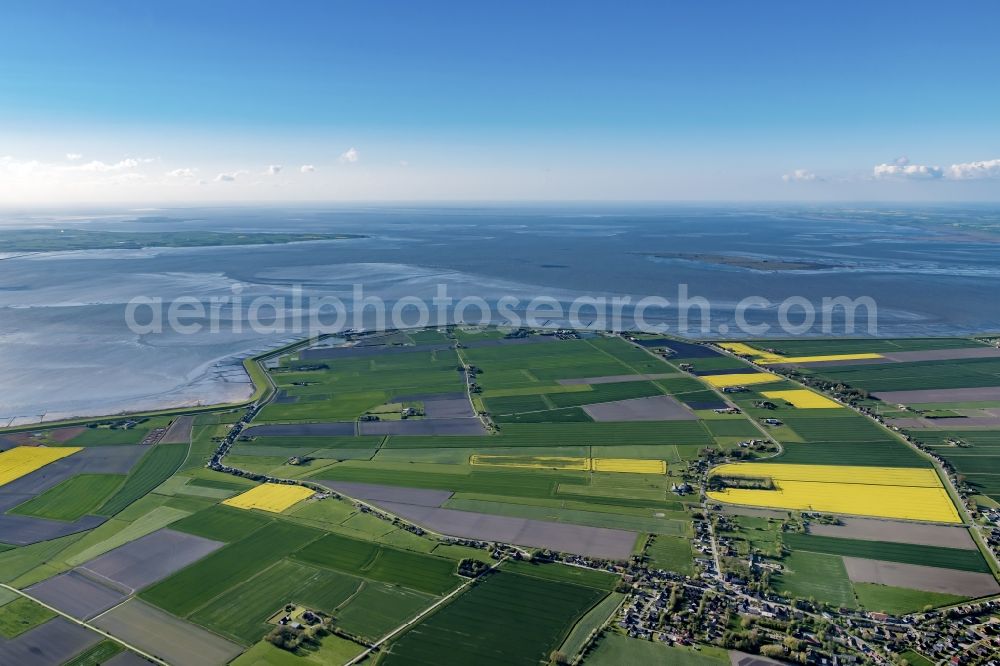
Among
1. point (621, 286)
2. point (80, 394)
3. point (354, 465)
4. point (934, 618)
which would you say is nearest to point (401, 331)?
point (80, 394)

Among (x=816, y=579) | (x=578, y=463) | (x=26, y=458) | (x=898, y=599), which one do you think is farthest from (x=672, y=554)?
(x=26, y=458)

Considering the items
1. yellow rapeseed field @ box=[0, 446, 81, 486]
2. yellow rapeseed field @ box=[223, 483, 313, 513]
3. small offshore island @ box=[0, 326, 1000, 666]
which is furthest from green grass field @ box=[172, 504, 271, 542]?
yellow rapeseed field @ box=[0, 446, 81, 486]

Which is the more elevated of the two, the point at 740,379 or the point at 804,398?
the point at 740,379

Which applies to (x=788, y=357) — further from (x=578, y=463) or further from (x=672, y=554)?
(x=672, y=554)

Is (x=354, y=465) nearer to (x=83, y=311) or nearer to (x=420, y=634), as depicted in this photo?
(x=420, y=634)

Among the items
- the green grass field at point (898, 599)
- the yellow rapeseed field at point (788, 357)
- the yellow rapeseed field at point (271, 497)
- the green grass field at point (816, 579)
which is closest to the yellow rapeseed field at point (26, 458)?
the yellow rapeseed field at point (271, 497)

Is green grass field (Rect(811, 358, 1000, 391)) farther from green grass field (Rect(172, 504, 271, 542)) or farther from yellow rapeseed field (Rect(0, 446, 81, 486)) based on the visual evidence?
yellow rapeseed field (Rect(0, 446, 81, 486))

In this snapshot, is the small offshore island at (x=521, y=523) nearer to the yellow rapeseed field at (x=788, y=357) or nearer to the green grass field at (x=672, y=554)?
the green grass field at (x=672, y=554)
